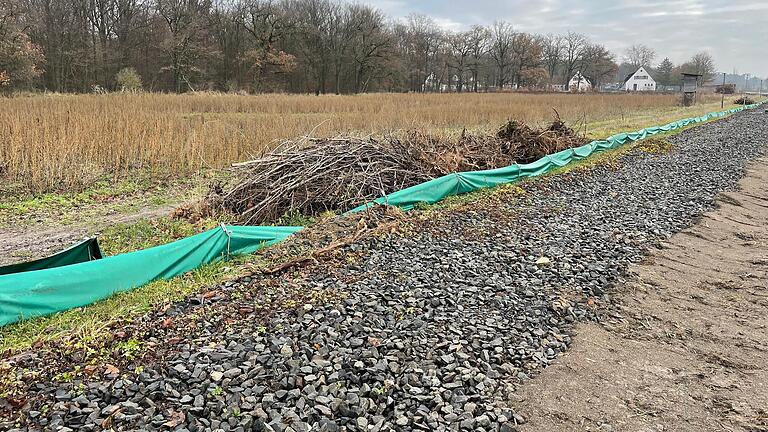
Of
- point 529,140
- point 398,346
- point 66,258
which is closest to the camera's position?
point 398,346

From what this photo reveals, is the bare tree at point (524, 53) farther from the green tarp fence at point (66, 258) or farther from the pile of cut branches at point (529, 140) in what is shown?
the green tarp fence at point (66, 258)

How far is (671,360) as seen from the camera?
11.4ft

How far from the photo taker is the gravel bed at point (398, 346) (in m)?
2.59

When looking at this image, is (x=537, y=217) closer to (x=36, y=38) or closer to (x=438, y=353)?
(x=438, y=353)

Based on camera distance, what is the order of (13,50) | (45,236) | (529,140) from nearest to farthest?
(45,236)
(529,140)
(13,50)

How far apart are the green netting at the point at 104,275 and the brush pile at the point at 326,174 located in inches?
73.1

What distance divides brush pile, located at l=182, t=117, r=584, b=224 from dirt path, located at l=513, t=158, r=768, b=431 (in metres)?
3.85

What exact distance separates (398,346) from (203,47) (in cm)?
3721

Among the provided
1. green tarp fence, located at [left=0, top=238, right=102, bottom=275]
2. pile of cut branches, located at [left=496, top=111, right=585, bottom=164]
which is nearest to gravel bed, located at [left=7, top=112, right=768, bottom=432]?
green tarp fence, located at [left=0, top=238, right=102, bottom=275]

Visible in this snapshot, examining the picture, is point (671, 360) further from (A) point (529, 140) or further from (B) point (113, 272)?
(A) point (529, 140)

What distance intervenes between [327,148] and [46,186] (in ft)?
14.9

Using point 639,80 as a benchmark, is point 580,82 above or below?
below

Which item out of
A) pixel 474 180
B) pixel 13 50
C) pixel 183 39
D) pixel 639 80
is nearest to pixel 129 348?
pixel 474 180

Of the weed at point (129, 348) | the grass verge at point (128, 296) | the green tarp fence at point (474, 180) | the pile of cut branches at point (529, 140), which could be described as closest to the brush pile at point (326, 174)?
the grass verge at point (128, 296)
